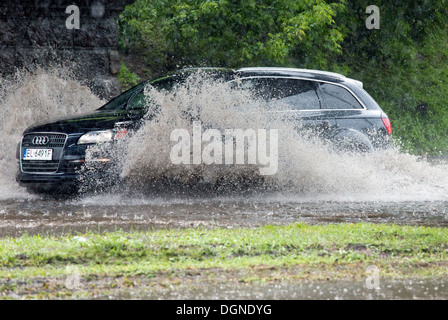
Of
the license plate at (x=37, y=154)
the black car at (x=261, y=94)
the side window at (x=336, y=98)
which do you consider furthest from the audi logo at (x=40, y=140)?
the side window at (x=336, y=98)

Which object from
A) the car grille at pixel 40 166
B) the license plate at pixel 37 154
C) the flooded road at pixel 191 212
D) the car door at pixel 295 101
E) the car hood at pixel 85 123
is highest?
the car door at pixel 295 101

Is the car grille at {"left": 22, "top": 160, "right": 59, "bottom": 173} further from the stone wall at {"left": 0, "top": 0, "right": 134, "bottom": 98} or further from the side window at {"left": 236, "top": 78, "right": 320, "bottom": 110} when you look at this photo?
the stone wall at {"left": 0, "top": 0, "right": 134, "bottom": 98}

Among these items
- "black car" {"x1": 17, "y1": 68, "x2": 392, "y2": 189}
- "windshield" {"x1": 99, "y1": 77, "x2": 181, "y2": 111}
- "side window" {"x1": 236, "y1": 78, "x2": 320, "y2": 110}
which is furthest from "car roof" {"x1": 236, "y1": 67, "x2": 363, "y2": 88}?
"windshield" {"x1": 99, "y1": 77, "x2": 181, "y2": 111}

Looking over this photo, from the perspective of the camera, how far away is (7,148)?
493 inches

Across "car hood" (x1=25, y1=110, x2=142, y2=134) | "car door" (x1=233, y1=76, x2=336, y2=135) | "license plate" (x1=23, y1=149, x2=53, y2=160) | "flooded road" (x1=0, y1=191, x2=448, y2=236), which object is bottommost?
→ "flooded road" (x1=0, y1=191, x2=448, y2=236)

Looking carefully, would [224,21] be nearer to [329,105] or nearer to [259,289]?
[329,105]

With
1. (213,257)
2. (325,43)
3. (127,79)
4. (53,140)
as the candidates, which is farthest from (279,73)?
(127,79)

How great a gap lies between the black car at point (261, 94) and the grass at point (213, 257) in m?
2.99

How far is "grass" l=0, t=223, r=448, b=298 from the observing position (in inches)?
217

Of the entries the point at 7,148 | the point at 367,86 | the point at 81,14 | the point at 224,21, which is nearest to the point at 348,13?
the point at 367,86

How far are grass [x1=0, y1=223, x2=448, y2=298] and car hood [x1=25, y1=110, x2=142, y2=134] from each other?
3119 mm

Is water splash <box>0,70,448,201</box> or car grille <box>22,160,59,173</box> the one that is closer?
car grille <box>22,160,59,173</box>

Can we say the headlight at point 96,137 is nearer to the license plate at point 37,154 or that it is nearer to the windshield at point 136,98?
the license plate at point 37,154

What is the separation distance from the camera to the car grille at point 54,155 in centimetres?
1002
